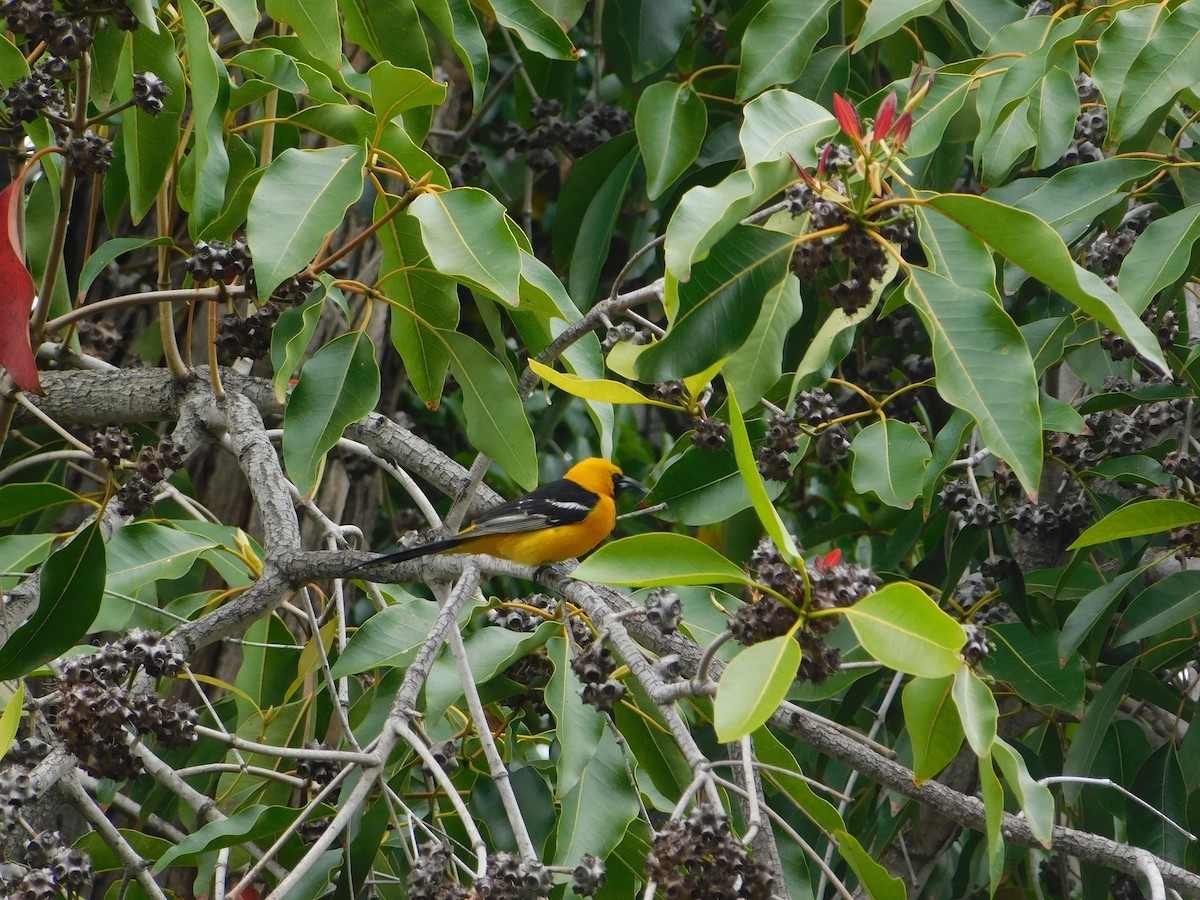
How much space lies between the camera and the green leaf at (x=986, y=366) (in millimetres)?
1813

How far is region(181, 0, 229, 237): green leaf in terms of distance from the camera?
2.32 meters

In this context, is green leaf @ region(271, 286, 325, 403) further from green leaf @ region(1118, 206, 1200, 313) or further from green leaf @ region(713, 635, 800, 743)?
green leaf @ region(1118, 206, 1200, 313)

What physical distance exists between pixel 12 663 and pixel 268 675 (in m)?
1.09

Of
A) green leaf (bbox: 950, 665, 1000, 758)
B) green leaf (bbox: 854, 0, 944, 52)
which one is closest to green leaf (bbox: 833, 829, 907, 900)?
green leaf (bbox: 950, 665, 1000, 758)

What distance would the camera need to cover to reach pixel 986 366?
1878mm

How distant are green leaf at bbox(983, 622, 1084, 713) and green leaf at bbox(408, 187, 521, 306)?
1.68 m

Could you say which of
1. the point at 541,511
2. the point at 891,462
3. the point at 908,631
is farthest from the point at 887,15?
the point at 541,511

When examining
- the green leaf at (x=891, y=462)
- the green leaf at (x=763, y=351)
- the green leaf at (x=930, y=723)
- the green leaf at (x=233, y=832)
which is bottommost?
the green leaf at (x=233, y=832)

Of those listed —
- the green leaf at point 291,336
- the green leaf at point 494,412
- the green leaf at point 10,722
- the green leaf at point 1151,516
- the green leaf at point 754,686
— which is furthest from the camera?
the green leaf at point 494,412

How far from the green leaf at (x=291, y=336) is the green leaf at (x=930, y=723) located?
1253 mm

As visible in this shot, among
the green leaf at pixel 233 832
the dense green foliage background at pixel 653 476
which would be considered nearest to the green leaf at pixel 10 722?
the dense green foliage background at pixel 653 476

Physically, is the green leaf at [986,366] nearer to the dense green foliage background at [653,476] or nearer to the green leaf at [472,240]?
the dense green foliage background at [653,476]

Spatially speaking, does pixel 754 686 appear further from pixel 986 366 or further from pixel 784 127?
pixel 784 127

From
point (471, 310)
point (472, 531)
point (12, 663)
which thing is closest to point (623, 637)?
point (12, 663)
